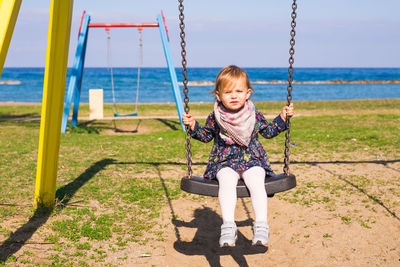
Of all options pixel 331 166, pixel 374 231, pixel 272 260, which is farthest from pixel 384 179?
pixel 272 260

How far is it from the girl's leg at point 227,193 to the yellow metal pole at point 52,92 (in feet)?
6.72

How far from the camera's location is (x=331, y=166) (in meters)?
6.62

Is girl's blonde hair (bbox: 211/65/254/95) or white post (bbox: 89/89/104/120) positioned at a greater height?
girl's blonde hair (bbox: 211/65/254/95)

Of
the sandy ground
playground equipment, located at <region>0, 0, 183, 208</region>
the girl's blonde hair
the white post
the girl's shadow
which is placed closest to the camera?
the girl's blonde hair

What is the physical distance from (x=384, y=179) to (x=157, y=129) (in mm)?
6840

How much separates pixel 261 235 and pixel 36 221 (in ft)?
8.47

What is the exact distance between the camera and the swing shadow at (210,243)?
3.81 m

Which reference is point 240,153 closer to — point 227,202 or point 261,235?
point 227,202

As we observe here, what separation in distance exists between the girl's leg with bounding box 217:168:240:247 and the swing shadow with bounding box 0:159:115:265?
1.86 metres

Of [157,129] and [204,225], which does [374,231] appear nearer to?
[204,225]

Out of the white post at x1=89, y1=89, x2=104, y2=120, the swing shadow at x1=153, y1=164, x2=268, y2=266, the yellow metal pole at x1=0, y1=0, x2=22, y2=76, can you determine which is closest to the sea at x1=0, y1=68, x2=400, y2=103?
the swing shadow at x1=153, y1=164, x2=268, y2=266

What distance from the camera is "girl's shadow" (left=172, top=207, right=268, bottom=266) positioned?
3.79 meters

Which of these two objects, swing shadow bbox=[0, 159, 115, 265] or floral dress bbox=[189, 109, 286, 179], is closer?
floral dress bbox=[189, 109, 286, 179]

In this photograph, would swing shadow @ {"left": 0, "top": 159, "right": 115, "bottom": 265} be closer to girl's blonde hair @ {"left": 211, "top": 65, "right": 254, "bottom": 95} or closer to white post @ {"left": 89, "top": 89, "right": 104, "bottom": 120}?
girl's blonde hair @ {"left": 211, "top": 65, "right": 254, "bottom": 95}
